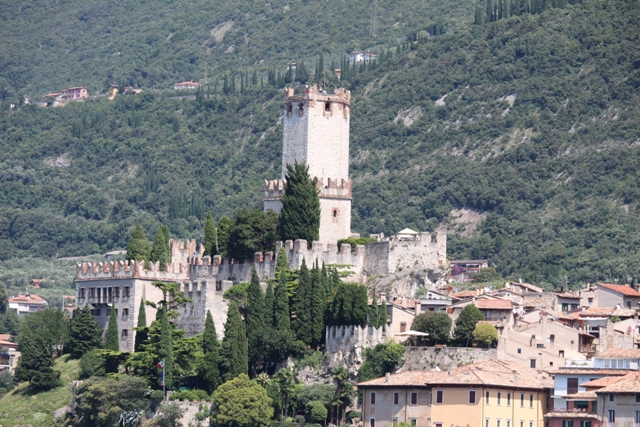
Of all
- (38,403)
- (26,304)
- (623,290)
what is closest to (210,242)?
(38,403)

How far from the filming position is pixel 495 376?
79.9m

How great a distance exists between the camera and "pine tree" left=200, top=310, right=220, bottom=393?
9000cm

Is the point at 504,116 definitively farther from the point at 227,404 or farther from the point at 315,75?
the point at 227,404

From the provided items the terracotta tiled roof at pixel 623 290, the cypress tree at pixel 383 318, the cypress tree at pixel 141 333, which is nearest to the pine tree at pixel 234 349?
the cypress tree at pixel 141 333

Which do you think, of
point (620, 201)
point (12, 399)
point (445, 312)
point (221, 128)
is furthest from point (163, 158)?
point (445, 312)

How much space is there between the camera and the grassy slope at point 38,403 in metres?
96.3

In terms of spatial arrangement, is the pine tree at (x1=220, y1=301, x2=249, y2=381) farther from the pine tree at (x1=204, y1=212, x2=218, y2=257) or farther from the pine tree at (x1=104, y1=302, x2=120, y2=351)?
the pine tree at (x1=204, y1=212, x2=218, y2=257)

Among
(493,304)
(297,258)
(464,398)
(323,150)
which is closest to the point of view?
(464,398)

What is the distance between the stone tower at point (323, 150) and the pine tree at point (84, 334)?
1135 cm

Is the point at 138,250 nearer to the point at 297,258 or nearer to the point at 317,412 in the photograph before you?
the point at 297,258

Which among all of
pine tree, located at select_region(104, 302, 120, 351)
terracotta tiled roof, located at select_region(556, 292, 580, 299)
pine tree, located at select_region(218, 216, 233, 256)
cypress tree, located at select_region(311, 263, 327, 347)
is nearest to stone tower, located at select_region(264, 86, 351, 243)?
pine tree, located at select_region(218, 216, 233, 256)

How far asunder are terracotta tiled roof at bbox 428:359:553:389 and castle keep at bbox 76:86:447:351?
14.5 metres

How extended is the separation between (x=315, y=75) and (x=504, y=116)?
120 ft

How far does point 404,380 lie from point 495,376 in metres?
4.63
